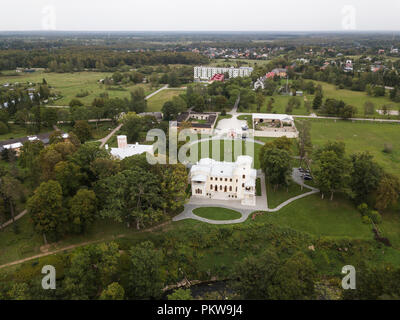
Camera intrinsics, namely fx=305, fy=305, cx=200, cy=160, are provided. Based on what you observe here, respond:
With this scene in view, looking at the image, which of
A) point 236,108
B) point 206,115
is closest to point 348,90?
point 236,108

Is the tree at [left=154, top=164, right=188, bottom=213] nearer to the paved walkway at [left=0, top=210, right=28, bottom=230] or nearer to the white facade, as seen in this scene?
the white facade

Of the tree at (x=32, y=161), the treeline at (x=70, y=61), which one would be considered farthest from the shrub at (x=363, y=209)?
the treeline at (x=70, y=61)

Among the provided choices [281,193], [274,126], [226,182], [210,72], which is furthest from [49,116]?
[210,72]

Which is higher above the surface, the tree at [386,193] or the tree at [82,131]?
the tree at [82,131]

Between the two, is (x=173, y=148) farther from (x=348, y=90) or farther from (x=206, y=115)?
(x=348, y=90)

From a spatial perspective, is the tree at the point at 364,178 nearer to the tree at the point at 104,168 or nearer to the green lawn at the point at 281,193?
the green lawn at the point at 281,193

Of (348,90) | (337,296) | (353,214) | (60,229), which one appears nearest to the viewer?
(337,296)
